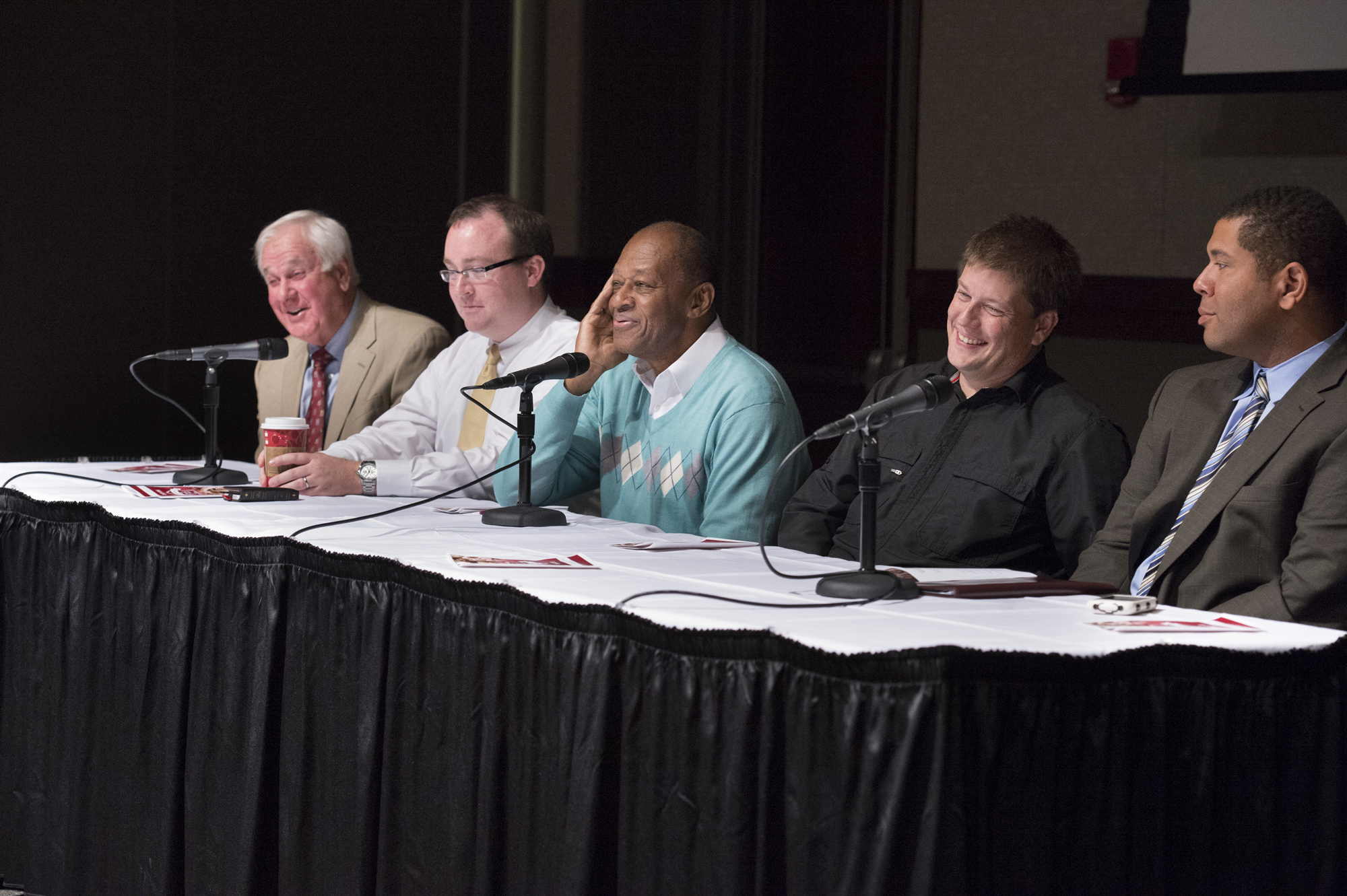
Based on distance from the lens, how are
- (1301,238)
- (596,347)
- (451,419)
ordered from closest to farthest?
(1301,238) < (596,347) < (451,419)

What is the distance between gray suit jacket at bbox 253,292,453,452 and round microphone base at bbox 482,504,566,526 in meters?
1.23

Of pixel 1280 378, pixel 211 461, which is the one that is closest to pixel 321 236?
pixel 211 461

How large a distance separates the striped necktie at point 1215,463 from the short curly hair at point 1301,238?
0.16 metres

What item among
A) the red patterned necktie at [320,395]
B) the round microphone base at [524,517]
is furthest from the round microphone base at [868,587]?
the red patterned necktie at [320,395]

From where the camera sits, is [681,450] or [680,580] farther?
[681,450]

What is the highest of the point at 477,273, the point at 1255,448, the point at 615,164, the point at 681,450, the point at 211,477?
the point at 615,164

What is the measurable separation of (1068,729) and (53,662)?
1806 mm

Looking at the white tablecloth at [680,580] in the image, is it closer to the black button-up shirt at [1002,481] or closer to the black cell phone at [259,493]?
the black cell phone at [259,493]

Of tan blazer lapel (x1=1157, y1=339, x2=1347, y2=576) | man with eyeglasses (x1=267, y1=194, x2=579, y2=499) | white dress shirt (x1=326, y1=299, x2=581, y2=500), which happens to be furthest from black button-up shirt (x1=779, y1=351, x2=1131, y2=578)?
man with eyeglasses (x1=267, y1=194, x2=579, y2=499)

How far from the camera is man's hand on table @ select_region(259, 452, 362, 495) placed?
109 inches

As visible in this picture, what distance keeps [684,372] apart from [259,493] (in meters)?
0.83

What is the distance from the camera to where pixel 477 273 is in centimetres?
330

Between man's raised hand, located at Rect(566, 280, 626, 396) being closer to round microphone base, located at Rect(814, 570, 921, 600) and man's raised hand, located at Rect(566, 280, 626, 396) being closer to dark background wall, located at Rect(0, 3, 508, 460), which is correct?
round microphone base, located at Rect(814, 570, 921, 600)

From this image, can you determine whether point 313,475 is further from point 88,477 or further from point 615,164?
point 615,164
